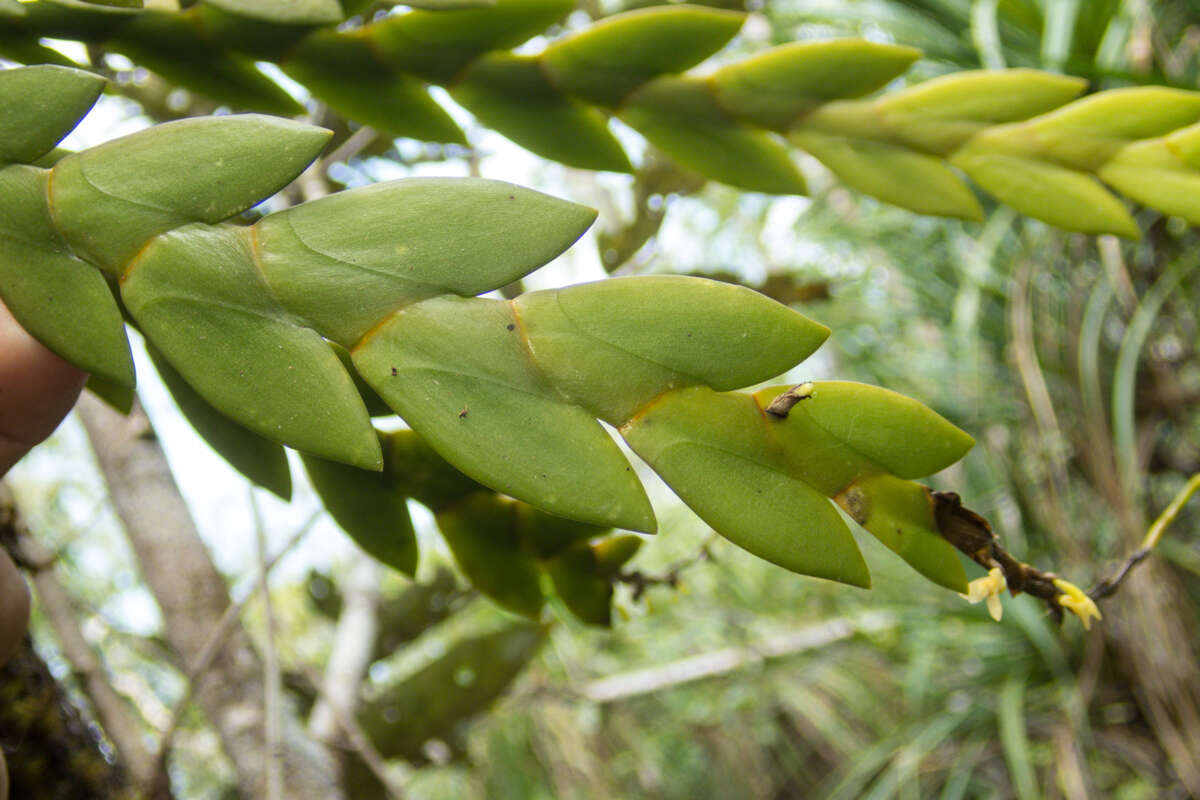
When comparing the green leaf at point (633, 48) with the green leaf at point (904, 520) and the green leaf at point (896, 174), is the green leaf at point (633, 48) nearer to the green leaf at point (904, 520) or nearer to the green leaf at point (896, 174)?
the green leaf at point (896, 174)

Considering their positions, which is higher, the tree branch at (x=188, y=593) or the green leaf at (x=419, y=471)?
Result: the green leaf at (x=419, y=471)

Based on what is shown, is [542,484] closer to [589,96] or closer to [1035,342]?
[589,96]

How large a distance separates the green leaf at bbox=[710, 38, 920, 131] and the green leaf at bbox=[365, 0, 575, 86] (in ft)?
0.23

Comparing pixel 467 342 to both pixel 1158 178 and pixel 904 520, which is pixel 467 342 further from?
pixel 1158 178

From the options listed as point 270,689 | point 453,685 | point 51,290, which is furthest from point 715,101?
point 453,685

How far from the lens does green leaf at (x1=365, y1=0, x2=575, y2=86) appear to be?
12.5 inches

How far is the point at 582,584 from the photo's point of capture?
333mm

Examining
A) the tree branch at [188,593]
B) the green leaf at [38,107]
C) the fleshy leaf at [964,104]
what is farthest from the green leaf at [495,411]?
the tree branch at [188,593]

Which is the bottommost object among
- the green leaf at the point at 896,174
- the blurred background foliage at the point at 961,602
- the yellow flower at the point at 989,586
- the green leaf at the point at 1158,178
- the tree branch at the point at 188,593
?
the blurred background foliage at the point at 961,602

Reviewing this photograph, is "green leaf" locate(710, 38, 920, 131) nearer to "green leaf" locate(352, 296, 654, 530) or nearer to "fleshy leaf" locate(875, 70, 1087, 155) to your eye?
"fleshy leaf" locate(875, 70, 1087, 155)

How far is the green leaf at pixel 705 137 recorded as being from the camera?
0.34 metres

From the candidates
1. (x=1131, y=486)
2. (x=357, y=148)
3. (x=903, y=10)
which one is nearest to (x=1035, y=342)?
(x=1131, y=486)

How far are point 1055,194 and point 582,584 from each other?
23 cm

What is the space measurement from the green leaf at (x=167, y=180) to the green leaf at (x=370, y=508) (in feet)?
0.30
